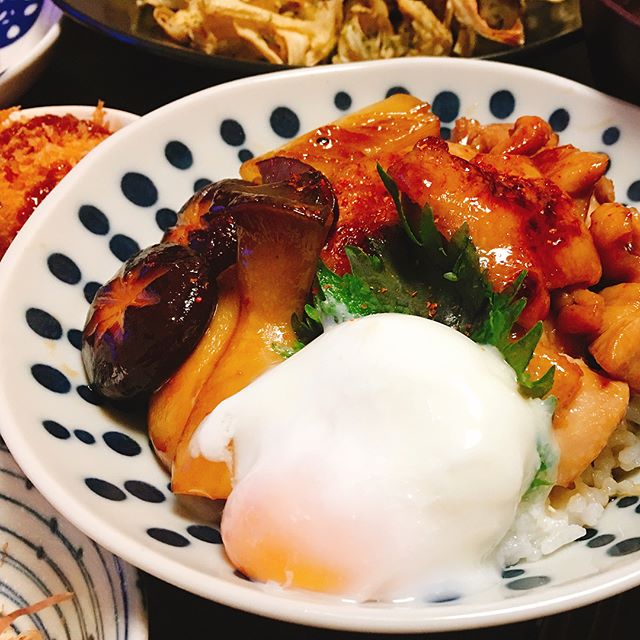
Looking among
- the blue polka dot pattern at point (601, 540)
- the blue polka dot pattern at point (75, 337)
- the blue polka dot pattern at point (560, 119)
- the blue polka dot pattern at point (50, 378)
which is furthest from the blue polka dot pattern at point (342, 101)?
the blue polka dot pattern at point (601, 540)

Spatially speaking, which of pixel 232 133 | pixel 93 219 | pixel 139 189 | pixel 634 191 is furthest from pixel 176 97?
pixel 634 191

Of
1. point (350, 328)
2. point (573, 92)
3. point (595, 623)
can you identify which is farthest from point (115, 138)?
point (595, 623)

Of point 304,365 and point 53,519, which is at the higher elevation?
point 304,365

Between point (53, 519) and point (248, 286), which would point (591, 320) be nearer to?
point (248, 286)

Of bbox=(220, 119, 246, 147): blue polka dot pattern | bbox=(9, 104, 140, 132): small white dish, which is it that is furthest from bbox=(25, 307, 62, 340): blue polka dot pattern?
bbox=(9, 104, 140, 132): small white dish

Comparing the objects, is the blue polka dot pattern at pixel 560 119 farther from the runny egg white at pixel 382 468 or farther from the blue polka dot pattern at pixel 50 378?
the blue polka dot pattern at pixel 50 378

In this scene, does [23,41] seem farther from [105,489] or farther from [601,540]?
[601,540]

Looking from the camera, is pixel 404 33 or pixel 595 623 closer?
pixel 595 623
